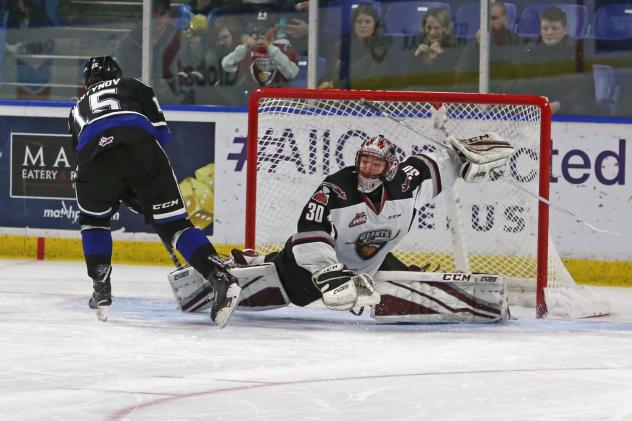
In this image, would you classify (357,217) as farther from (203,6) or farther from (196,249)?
(203,6)

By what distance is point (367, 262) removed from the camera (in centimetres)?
573

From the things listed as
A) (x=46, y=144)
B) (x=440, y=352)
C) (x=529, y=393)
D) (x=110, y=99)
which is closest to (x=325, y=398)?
(x=529, y=393)

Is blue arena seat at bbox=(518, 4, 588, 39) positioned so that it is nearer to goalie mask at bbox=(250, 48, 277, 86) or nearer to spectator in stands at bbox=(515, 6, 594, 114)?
spectator in stands at bbox=(515, 6, 594, 114)

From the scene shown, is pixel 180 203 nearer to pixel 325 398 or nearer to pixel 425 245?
pixel 425 245

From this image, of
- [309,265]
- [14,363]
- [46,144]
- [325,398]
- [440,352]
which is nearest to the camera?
[325,398]

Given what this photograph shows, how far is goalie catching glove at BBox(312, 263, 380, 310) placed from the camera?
5316 mm

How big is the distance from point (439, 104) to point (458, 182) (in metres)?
0.37

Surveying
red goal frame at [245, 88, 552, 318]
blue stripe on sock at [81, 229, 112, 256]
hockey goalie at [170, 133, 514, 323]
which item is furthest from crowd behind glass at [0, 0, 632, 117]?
blue stripe on sock at [81, 229, 112, 256]

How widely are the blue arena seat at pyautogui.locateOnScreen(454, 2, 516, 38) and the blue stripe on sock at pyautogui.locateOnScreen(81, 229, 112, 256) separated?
2792mm

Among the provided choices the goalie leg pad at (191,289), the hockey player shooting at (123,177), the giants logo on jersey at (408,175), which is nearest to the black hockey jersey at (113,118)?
the hockey player shooting at (123,177)

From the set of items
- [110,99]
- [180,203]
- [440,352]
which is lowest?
[440,352]

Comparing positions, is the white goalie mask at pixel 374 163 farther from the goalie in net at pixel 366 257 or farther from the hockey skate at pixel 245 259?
the hockey skate at pixel 245 259

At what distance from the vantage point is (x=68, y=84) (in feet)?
27.1

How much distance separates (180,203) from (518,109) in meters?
1.57
